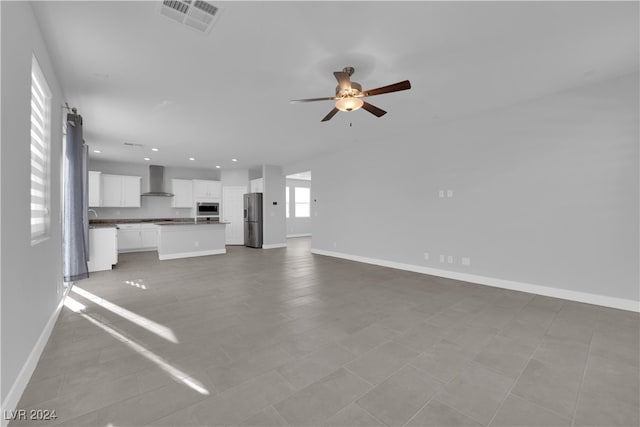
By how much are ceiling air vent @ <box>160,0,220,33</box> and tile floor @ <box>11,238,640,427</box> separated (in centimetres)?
280

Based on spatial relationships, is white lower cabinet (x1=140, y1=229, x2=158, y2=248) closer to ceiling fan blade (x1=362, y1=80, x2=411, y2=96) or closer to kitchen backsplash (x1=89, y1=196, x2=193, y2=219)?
kitchen backsplash (x1=89, y1=196, x2=193, y2=219)

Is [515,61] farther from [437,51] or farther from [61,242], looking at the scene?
[61,242]

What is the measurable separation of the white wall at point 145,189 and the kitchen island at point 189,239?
2.23 m

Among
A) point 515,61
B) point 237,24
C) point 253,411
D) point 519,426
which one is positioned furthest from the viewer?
point 515,61

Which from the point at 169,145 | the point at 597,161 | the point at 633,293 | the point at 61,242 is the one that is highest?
the point at 169,145

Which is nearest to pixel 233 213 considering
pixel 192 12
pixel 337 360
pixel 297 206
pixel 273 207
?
pixel 273 207

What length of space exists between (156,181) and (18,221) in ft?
25.7

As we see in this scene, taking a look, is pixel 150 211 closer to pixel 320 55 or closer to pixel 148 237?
pixel 148 237

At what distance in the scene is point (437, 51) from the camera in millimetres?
2766

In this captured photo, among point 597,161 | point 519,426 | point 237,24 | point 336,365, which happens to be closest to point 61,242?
point 237,24

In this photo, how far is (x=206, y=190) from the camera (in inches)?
376

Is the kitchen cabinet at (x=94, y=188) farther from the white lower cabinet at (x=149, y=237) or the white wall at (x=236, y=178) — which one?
the white wall at (x=236, y=178)

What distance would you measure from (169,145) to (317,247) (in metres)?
4.55

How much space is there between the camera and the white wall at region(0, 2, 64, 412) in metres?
1.60
